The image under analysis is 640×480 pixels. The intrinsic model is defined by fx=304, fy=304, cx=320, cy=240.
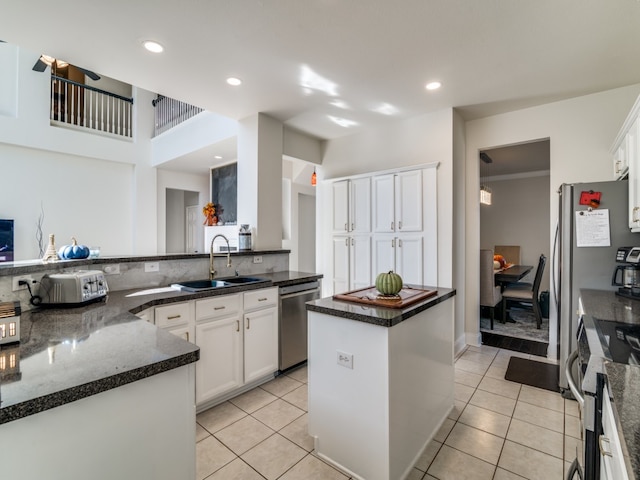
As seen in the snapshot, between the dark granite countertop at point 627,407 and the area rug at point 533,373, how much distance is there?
220cm

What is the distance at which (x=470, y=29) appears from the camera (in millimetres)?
2088

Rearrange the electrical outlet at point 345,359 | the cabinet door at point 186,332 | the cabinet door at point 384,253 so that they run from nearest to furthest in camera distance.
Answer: the electrical outlet at point 345,359 < the cabinet door at point 186,332 < the cabinet door at point 384,253

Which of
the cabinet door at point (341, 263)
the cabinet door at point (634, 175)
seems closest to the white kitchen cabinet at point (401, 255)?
the cabinet door at point (341, 263)

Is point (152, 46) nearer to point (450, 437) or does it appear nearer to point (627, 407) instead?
point (627, 407)

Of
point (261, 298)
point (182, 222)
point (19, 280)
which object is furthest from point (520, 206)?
point (182, 222)

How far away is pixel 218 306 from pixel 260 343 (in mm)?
585

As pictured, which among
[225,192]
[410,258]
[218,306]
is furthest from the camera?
[225,192]

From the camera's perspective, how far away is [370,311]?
1676 millimetres

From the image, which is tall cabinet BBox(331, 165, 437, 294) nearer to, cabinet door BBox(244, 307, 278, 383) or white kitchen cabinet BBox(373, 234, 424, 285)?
white kitchen cabinet BBox(373, 234, 424, 285)

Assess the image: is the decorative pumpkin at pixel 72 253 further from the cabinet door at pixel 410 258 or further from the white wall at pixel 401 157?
the cabinet door at pixel 410 258

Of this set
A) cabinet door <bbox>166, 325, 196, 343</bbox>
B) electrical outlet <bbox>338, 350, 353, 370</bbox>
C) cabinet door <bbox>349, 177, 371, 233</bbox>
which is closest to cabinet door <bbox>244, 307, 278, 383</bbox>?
cabinet door <bbox>166, 325, 196, 343</bbox>

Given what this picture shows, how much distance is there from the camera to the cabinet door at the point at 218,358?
231cm

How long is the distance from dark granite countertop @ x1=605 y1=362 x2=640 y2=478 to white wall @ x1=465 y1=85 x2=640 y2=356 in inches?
110

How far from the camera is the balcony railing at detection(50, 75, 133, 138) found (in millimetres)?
5242
